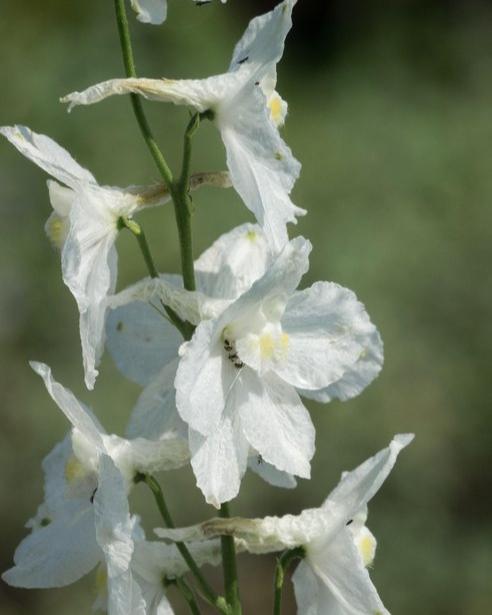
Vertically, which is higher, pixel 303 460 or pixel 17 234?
pixel 17 234

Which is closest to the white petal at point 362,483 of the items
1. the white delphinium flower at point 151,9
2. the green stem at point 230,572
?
the green stem at point 230,572

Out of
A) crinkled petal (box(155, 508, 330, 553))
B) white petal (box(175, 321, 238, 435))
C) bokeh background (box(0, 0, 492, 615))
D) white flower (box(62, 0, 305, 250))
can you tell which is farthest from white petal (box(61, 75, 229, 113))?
bokeh background (box(0, 0, 492, 615))

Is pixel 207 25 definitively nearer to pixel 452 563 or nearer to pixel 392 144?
pixel 392 144

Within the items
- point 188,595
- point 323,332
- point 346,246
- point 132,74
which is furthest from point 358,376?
point 346,246

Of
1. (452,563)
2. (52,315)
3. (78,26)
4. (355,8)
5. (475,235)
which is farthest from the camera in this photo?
(355,8)

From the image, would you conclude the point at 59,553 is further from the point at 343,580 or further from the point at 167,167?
the point at 167,167

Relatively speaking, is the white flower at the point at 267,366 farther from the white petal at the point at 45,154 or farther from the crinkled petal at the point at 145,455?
the white petal at the point at 45,154

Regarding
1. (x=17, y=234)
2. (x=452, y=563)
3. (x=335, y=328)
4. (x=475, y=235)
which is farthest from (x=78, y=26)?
(x=335, y=328)
